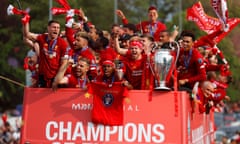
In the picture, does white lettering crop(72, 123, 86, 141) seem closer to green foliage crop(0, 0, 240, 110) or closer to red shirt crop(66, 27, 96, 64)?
red shirt crop(66, 27, 96, 64)

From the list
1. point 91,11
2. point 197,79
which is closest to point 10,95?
point 91,11

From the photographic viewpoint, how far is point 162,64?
8.77 meters

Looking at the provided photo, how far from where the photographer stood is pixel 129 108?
8.67 meters

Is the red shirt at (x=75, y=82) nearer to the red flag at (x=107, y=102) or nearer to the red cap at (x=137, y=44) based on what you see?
the red flag at (x=107, y=102)

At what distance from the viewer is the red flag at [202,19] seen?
13922 millimetres

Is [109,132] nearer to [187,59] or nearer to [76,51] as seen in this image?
[187,59]

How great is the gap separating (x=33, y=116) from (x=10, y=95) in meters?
26.6

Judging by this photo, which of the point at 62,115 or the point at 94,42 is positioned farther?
the point at 94,42

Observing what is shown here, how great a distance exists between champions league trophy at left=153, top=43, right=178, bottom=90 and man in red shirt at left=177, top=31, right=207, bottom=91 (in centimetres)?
94

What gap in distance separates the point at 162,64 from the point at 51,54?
2120 mm

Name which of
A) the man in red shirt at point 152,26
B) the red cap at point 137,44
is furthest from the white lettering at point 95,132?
the man in red shirt at point 152,26

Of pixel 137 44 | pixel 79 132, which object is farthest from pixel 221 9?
pixel 79 132

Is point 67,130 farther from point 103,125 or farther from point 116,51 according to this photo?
point 116,51

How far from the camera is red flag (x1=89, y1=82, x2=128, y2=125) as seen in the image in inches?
341
